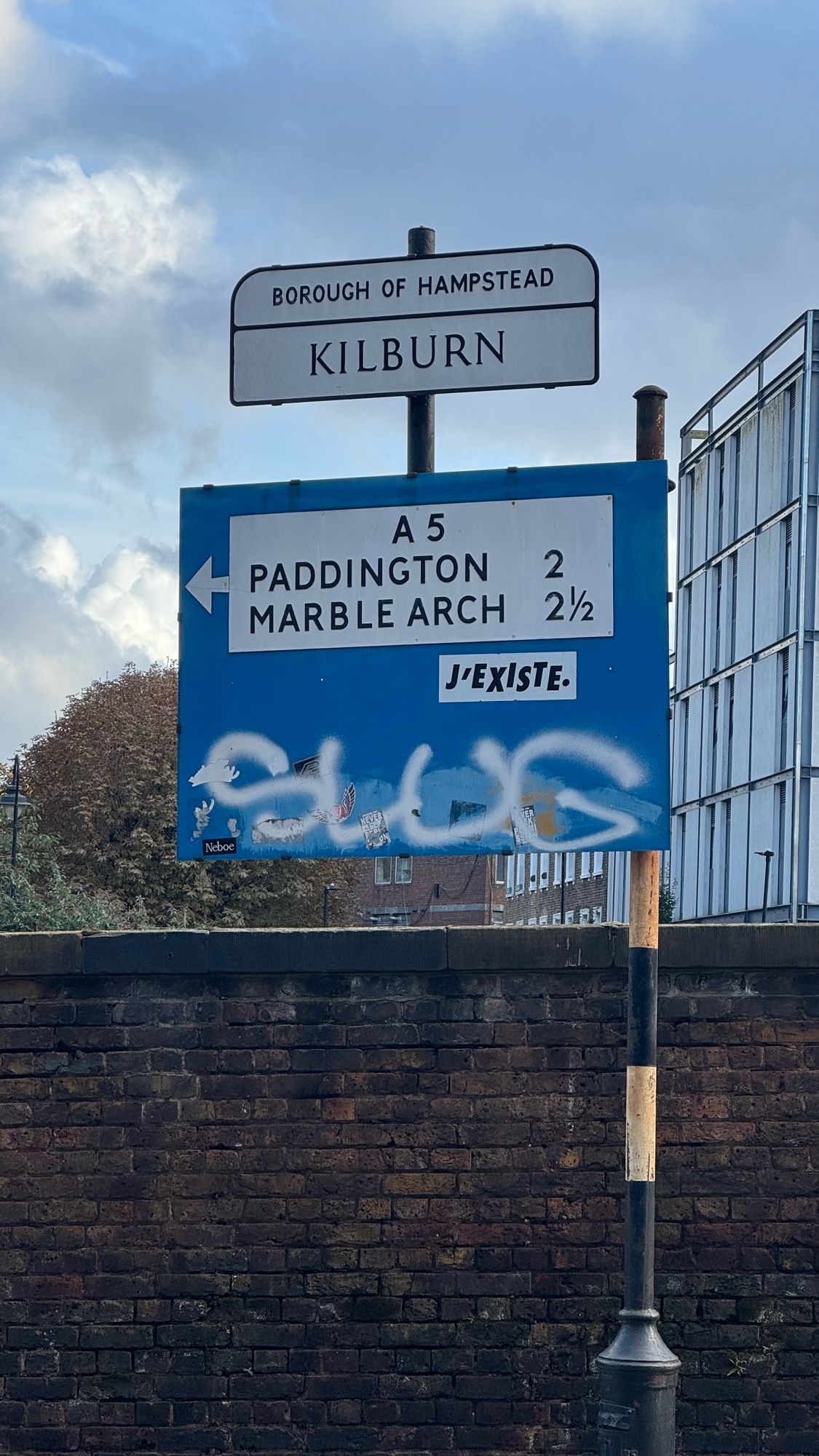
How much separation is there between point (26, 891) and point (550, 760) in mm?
24272

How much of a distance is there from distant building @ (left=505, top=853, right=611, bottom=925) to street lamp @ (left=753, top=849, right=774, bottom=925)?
18289 mm

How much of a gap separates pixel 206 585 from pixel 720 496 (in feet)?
152

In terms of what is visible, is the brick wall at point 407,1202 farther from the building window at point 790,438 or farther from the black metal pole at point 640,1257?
the building window at point 790,438

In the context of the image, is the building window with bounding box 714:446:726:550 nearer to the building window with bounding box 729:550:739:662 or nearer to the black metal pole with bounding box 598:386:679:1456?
the building window with bounding box 729:550:739:662

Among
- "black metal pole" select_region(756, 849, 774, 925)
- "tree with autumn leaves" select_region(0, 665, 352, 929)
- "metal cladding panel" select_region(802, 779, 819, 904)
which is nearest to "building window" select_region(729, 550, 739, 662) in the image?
"black metal pole" select_region(756, 849, 774, 925)

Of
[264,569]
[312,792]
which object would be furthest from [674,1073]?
[264,569]

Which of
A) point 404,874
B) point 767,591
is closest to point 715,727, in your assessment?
point 767,591

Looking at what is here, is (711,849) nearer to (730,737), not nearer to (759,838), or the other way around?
(730,737)

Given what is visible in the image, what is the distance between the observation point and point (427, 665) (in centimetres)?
829

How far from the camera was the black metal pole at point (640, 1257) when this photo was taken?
6.62 metres

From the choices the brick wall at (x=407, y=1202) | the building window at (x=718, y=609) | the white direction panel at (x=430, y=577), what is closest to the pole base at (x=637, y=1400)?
the brick wall at (x=407, y=1202)

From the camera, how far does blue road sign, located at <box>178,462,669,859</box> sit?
8125mm

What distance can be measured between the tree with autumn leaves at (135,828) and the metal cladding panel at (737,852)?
11.5 meters

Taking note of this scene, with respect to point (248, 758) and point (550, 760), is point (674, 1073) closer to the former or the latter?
point (550, 760)
